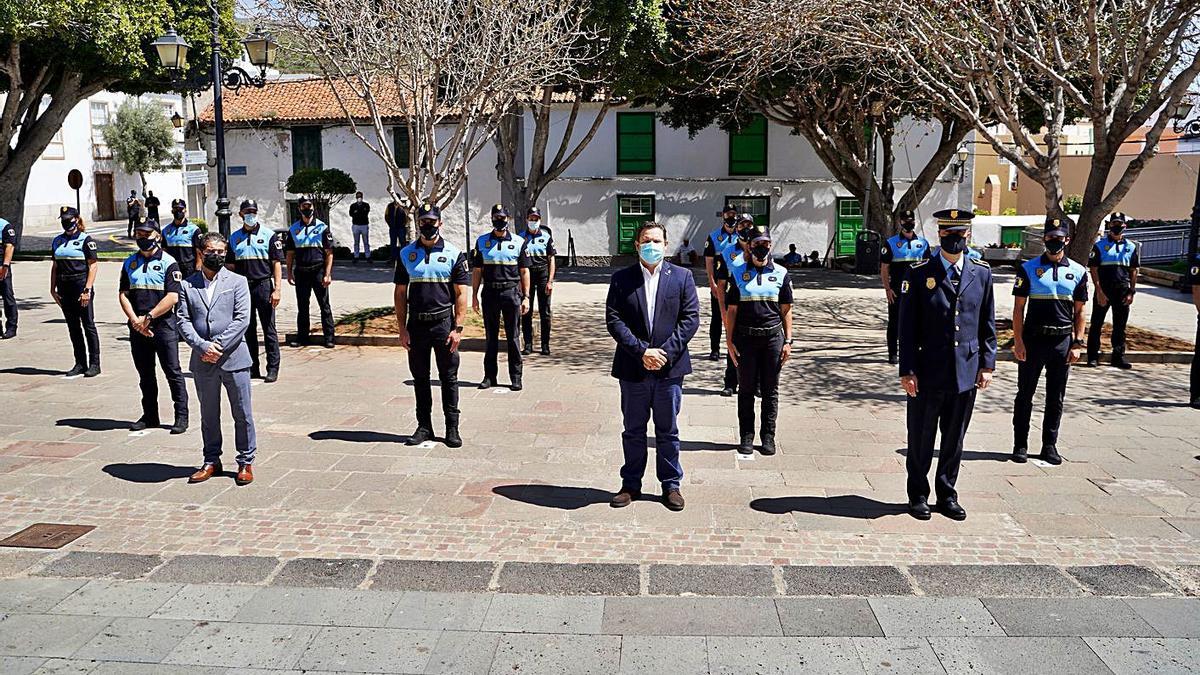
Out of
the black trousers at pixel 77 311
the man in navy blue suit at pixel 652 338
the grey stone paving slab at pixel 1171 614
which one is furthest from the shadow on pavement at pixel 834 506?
the black trousers at pixel 77 311

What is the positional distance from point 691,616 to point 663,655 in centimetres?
45

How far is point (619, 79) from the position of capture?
1950 cm

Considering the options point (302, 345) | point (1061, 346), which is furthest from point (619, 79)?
point (1061, 346)

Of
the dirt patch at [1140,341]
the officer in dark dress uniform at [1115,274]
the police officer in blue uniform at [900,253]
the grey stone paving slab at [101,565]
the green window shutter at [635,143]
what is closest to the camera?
the grey stone paving slab at [101,565]

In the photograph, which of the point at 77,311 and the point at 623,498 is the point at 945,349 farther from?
the point at 77,311

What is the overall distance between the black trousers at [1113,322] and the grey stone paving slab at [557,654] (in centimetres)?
924

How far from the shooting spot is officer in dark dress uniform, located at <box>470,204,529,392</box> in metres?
10.6

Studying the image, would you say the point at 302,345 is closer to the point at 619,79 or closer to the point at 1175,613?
the point at 619,79

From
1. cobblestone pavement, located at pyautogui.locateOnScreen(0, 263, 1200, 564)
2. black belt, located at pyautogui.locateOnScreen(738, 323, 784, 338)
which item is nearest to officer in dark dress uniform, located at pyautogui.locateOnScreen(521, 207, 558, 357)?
cobblestone pavement, located at pyautogui.locateOnScreen(0, 263, 1200, 564)

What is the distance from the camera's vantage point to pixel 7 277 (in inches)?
522

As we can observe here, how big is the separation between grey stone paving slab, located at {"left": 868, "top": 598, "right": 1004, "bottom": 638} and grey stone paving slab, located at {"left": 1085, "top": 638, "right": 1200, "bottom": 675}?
1.53ft

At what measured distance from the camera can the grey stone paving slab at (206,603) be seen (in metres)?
5.05

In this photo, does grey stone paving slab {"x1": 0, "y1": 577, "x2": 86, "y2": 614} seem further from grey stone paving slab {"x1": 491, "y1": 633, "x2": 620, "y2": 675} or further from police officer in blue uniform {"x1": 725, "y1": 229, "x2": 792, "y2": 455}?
police officer in blue uniform {"x1": 725, "y1": 229, "x2": 792, "y2": 455}

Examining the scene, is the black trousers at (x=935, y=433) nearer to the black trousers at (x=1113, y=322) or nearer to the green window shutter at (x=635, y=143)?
the black trousers at (x=1113, y=322)
